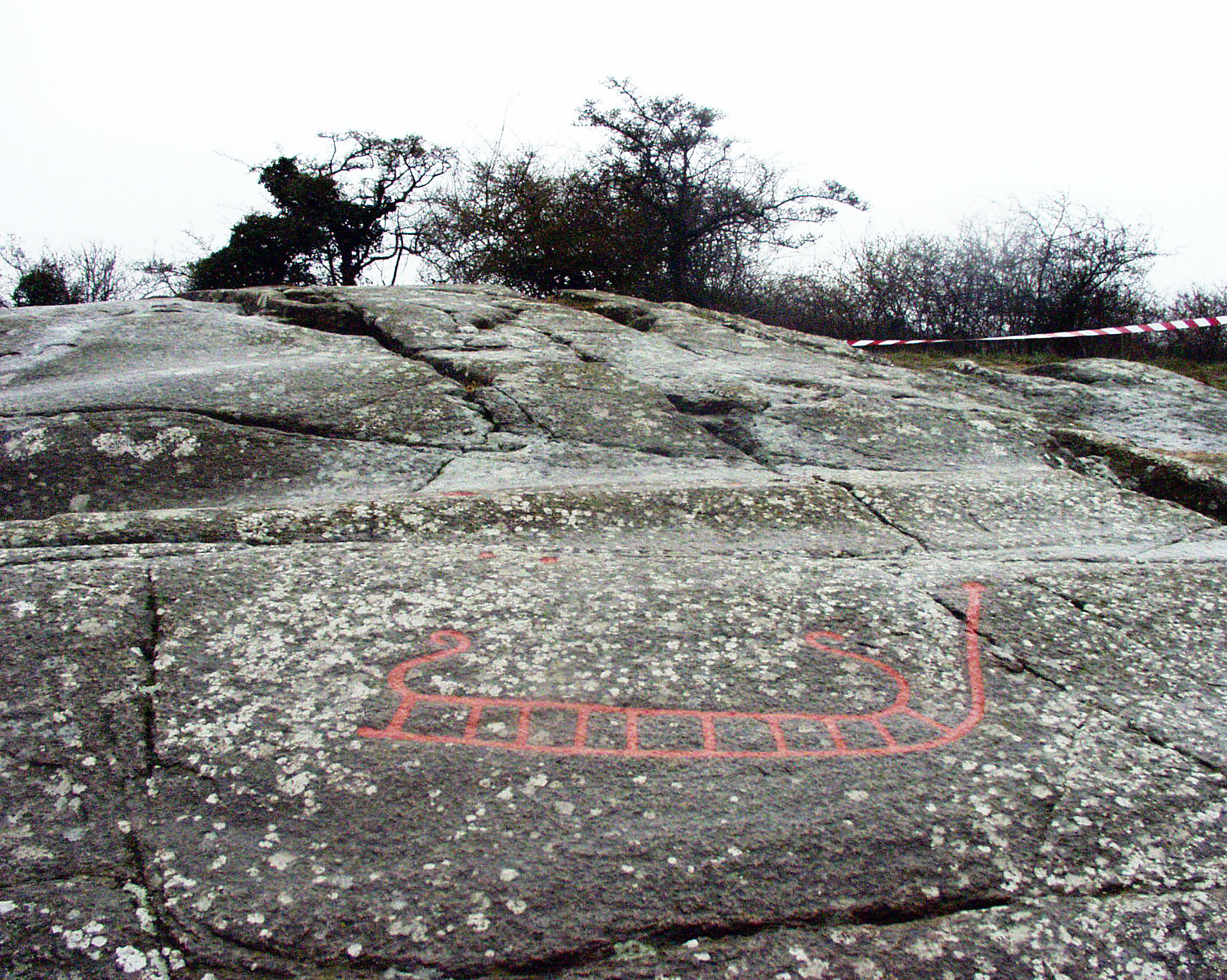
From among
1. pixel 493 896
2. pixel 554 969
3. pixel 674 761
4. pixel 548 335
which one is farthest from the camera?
pixel 548 335

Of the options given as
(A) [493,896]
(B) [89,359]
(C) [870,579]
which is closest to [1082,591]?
(C) [870,579]

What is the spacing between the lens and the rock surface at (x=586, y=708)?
161 centimetres

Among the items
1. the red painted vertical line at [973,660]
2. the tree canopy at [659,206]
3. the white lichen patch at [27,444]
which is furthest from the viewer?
the tree canopy at [659,206]

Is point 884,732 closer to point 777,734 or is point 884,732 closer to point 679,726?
point 777,734

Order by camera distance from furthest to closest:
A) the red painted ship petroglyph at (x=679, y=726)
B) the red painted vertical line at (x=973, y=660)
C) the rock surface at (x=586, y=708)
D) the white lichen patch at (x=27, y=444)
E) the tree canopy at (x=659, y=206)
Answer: the tree canopy at (x=659, y=206)
the white lichen patch at (x=27, y=444)
the red painted vertical line at (x=973, y=660)
the red painted ship petroglyph at (x=679, y=726)
the rock surface at (x=586, y=708)

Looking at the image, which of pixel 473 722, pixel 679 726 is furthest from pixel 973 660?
pixel 473 722

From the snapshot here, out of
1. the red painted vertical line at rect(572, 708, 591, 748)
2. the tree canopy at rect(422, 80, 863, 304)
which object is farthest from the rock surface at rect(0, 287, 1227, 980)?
the tree canopy at rect(422, 80, 863, 304)

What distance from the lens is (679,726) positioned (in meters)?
2.07

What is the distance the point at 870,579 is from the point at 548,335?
3.57 m

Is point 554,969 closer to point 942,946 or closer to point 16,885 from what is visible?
point 942,946

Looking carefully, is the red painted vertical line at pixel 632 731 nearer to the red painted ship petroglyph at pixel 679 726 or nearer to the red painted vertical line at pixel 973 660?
the red painted ship petroglyph at pixel 679 726

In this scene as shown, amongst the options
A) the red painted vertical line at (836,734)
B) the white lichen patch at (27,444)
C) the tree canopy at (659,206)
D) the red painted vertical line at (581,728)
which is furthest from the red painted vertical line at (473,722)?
the tree canopy at (659,206)

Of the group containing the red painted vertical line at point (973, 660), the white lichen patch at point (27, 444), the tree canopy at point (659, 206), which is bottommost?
the red painted vertical line at point (973, 660)

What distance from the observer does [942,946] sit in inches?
62.8
